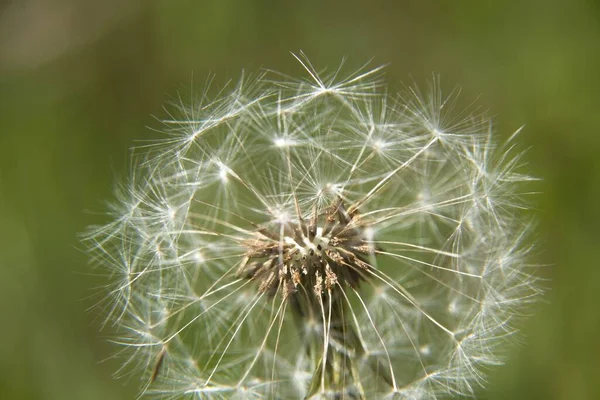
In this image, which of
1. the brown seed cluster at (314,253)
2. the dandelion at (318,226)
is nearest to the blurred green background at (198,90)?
the dandelion at (318,226)

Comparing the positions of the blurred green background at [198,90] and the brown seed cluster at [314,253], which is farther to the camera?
the blurred green background at [198,90]

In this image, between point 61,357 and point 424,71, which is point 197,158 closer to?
point 61,357

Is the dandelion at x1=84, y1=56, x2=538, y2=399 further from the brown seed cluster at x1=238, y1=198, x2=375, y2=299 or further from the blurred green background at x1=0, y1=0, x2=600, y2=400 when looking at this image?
the blurred green background at x1=0, y1=0, x2=600, y2=400

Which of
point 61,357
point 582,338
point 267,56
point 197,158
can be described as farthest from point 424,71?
point 61,357

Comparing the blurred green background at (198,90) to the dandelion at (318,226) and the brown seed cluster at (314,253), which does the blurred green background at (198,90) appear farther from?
the brown seed cluster at (314,253)

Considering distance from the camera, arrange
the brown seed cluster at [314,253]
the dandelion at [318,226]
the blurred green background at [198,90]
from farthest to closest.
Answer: the blurred green background at [198,90], the dandelion at [318,226], the brown seed cluster at [314,253]

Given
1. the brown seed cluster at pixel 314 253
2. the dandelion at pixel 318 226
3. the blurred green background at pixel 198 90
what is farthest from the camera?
the blurred green background at pixel 198 90

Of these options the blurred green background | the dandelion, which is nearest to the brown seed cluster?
the dandelion

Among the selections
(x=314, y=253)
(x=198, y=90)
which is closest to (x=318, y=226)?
(x=314, y=253)
